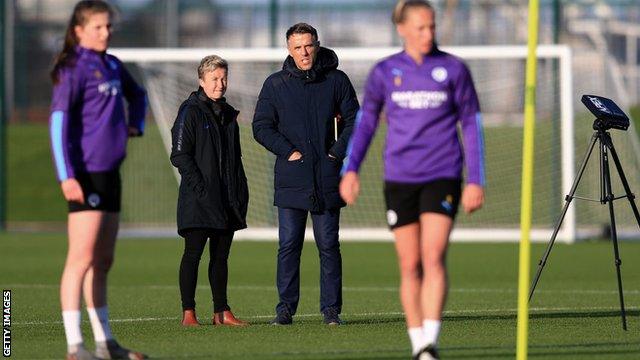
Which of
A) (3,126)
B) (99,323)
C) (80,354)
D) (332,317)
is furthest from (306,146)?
(3,126)

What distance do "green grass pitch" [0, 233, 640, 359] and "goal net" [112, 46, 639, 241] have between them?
6.86 ft

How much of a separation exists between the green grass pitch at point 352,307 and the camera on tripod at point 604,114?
1.41m

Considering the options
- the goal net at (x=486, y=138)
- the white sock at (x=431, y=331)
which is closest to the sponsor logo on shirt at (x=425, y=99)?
the white sock at (x=431, y=331)

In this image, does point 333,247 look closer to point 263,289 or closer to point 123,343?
point 123,343

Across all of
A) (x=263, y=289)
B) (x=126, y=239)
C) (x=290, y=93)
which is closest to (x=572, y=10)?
(x=126, y=239)

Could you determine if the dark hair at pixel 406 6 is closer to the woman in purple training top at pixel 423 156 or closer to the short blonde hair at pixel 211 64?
the woman in purple training top at pixel 423 156

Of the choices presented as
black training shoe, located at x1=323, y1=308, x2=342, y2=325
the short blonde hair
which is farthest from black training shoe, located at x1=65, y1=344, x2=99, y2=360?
the short blonde hair

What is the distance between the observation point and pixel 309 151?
10.9 metres

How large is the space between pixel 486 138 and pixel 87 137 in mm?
18215

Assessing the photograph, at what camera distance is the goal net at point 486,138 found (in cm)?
2200

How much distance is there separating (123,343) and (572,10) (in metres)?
16.5

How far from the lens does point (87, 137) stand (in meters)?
8.18

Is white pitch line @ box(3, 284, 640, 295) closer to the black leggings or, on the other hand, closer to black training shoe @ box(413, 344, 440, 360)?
the black leggings

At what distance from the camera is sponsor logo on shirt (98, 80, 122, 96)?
27.0 feet
